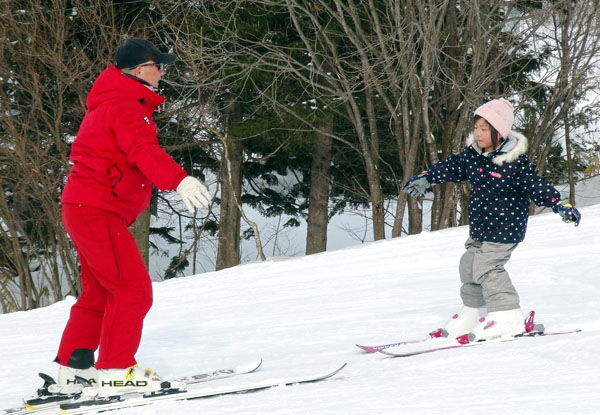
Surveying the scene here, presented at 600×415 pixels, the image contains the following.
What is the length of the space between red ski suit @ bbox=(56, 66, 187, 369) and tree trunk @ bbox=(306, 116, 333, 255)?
1124 centimetres

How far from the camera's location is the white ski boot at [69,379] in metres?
3.49

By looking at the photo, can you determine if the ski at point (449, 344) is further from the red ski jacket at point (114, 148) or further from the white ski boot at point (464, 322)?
the red ski jacket at point (114, 148)

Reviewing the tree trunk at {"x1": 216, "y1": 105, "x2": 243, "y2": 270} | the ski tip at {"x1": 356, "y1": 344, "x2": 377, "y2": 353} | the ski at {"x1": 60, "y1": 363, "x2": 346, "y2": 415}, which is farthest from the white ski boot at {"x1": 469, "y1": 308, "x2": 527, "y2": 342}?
the tree trunk at {"x1": 216, "y1": 105, "x2": 243, "y2": 270}

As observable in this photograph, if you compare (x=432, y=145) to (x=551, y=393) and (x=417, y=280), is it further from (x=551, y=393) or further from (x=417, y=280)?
(x=551, y=393)

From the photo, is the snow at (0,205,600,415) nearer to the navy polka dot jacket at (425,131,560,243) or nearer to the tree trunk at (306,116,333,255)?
the navy polka dot jacket at (425,131,560,243)

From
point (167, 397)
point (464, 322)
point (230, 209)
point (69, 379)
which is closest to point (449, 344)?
point (464, 322)

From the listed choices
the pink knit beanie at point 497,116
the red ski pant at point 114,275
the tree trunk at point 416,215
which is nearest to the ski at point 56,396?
the red ski pant at point 114,275

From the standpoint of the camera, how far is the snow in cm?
316

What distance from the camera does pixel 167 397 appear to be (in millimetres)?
3361

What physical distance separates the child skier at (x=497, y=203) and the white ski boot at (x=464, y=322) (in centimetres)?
1

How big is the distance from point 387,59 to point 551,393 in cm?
873

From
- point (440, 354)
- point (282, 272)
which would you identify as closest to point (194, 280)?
point (282, 272)

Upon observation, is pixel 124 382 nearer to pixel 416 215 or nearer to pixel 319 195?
pixel 416 215

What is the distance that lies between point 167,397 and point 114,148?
44.6 inches
